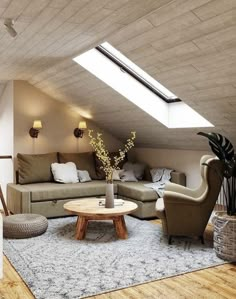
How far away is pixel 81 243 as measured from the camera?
13.1ft

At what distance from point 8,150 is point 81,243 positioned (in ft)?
9.10

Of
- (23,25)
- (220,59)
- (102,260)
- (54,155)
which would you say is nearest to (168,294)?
(102,260)

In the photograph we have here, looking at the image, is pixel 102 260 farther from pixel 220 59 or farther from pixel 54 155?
pixel 54 155

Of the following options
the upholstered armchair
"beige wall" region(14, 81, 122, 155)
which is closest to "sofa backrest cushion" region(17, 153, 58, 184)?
"beige wall" region(14, 81, 122, 155)

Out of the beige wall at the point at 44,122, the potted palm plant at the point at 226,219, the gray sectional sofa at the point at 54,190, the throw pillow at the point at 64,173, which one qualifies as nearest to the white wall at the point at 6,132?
the beige wall at the point at 44,122

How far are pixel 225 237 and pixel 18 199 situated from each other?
299cm

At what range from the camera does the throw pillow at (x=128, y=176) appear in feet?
19.7

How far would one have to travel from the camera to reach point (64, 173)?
5734 mm

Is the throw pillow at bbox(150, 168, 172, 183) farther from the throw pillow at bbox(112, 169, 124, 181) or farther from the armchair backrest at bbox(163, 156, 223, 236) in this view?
the armchair backrest at bbox(163, 156, 223, 236)

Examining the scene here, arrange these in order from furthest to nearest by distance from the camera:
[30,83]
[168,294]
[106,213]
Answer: [30,83] → [106,213] → [168,294]

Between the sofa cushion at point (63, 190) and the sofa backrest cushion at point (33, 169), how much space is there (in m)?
0.19

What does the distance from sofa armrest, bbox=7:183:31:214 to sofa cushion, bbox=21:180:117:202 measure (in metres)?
0.08

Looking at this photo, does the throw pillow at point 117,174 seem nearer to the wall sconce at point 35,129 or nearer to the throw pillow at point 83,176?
the throw pillow at point 83,176

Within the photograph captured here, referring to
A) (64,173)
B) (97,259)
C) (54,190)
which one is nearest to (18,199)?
(54,190)
